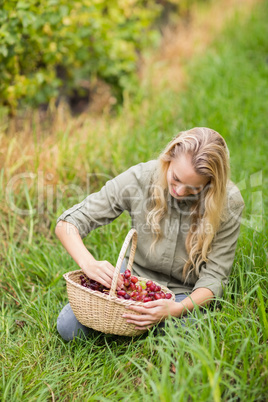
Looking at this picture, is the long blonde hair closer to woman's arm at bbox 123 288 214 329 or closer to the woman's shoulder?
the woman's shoulder

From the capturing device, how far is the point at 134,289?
1.99m

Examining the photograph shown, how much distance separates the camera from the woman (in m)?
1.96

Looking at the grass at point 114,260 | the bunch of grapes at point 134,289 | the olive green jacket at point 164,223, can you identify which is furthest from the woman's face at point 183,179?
the grass at point 114,260

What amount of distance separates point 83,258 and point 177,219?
0.57 meters

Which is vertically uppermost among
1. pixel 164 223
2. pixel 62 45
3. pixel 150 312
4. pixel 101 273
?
pixel 62 45

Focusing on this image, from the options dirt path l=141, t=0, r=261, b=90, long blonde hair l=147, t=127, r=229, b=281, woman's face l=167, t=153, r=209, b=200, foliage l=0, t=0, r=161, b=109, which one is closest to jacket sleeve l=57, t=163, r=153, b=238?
long blonde hair l=147, t=127, r=229, b=281

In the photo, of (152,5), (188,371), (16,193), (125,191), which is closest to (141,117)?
(16,193)

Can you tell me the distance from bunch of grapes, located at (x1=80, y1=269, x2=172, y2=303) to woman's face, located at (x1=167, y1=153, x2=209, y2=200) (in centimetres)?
47

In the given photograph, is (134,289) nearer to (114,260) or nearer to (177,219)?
(177,219)

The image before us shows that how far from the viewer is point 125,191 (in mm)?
2205

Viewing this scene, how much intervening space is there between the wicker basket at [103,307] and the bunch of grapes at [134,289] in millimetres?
95

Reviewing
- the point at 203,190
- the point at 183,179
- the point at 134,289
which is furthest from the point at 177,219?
the point at 134,289

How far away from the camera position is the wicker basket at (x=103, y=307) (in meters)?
1.79

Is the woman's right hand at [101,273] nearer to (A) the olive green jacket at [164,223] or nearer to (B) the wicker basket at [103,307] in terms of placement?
(B) the wicker basket at [103,307]
